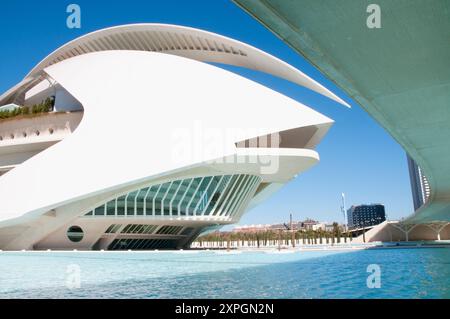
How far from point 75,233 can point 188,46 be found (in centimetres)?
1754

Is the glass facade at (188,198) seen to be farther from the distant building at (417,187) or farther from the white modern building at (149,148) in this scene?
the distant building at (417,187)

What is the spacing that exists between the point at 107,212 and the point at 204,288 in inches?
732

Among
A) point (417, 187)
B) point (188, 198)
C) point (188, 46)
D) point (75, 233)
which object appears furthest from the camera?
point (417, 187)

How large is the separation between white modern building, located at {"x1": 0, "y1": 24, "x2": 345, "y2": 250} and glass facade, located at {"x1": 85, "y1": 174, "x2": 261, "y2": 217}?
0.26 ft

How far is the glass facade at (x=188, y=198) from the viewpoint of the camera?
2558cm

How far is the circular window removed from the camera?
2616 cm

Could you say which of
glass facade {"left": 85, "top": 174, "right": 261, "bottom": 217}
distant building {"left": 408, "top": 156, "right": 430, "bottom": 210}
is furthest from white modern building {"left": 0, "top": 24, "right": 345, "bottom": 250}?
distant building {"left": 408, "top": 156, "right": 430, "bottom": 210}

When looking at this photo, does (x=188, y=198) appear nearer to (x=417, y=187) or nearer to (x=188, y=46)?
(x=188, y=46)

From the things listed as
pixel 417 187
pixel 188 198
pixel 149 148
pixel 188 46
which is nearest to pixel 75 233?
pixel 188 198

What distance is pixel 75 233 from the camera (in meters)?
26.4

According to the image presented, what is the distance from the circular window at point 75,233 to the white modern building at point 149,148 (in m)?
0.08

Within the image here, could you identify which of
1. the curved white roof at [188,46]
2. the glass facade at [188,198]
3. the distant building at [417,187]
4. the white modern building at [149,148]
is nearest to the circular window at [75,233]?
the white modern building at [149,148]

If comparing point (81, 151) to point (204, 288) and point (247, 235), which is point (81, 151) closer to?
point (204, 288)

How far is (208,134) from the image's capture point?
78.4ft
